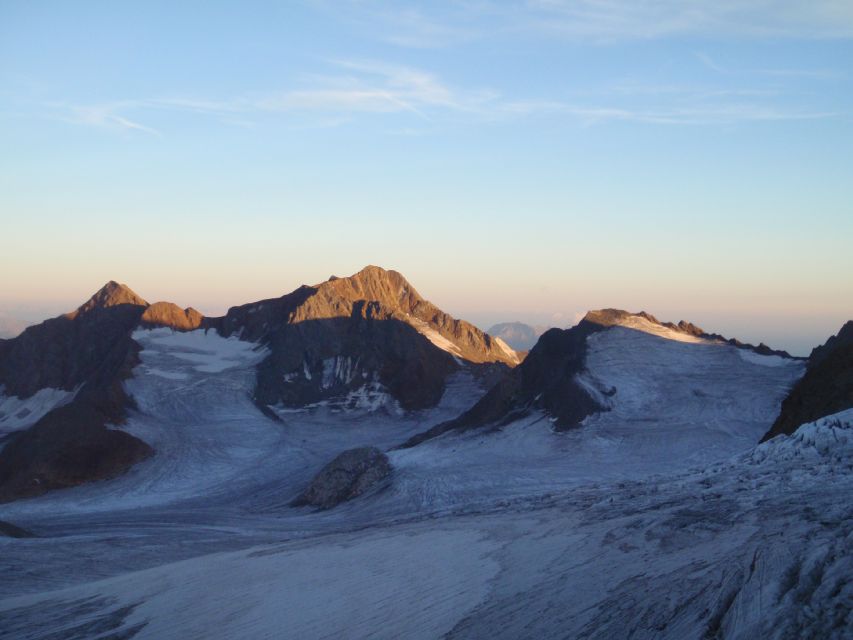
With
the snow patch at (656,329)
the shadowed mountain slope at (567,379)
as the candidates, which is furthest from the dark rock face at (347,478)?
the snow patch at (656,329)

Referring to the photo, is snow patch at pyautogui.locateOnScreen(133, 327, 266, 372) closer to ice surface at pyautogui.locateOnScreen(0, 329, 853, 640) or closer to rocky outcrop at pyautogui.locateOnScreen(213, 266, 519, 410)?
rocky outcrop at pyautogui.locateOnScreen(213, 266, 519, 410)

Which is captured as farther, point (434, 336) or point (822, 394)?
point (434, 336)

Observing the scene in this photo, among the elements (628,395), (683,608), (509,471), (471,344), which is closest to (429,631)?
(683,608)

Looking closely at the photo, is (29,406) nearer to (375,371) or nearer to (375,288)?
(375,371)

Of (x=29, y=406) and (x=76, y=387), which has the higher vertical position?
(x=76, y=387)

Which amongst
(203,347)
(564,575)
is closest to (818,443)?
(564,575)

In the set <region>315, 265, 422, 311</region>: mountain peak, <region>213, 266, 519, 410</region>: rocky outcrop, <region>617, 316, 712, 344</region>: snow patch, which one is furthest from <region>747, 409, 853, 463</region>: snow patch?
<region>315, 265, 422, 311</region>: mountain peak

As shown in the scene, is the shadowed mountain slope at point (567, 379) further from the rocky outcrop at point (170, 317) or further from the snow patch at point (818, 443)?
the rocky outcrop at point (170, 317)
